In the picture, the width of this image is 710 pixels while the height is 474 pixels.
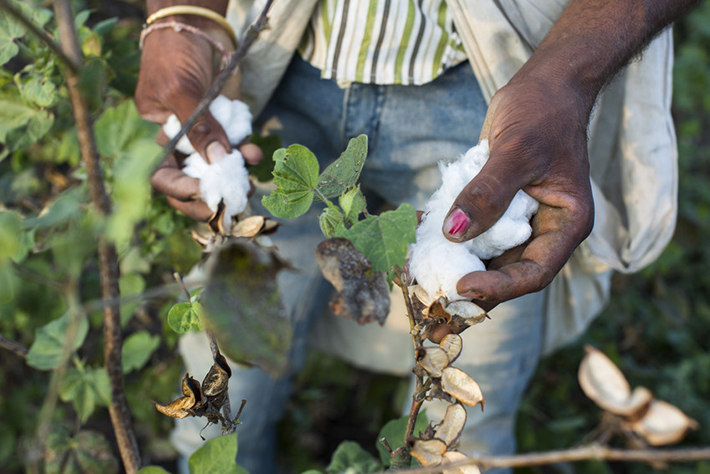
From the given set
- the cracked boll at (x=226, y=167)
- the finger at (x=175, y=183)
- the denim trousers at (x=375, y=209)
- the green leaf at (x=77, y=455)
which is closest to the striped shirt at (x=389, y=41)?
the denim trousers at (x=375, y=209)

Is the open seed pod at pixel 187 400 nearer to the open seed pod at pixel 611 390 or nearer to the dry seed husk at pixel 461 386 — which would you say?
the dry seed husk at pixel 461 386

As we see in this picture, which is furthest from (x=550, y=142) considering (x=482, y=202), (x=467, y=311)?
(x=467, y=311)

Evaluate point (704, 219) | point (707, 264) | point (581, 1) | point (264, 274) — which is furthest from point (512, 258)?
point (707, 264)

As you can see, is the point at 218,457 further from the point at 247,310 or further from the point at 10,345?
the point at 10,345

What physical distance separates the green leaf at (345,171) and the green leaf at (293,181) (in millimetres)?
21

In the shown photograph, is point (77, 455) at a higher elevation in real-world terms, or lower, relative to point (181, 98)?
lower

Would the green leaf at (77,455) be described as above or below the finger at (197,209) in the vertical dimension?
below

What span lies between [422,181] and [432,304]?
58 cm

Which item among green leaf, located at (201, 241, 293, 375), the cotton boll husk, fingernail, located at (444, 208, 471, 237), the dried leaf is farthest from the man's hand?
the cotton boll husk

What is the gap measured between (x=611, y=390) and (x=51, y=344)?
0.80 m

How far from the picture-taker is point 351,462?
2.58ft

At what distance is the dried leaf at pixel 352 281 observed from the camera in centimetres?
63

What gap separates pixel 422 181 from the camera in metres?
1.15

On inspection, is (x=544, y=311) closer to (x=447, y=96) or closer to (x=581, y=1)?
(x=447, y=96)
